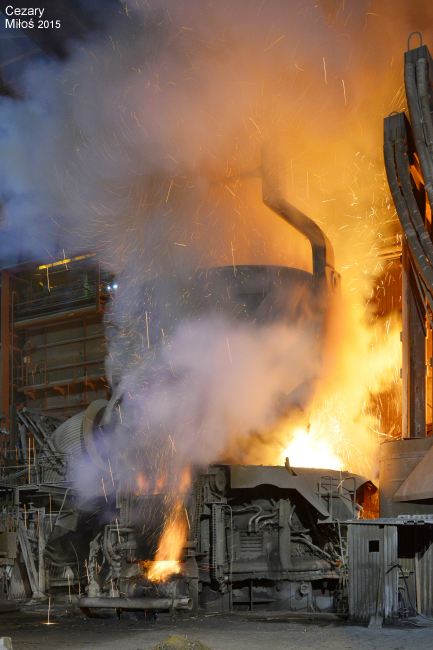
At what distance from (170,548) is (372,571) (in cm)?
410

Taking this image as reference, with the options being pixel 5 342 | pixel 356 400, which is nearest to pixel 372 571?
pixel 356 400

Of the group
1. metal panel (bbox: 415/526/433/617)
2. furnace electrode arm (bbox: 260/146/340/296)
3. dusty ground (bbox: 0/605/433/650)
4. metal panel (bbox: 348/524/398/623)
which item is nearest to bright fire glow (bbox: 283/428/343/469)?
furnace electrode arm (bbox: 260/146/340/296)

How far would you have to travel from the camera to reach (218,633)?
10148 millimetres

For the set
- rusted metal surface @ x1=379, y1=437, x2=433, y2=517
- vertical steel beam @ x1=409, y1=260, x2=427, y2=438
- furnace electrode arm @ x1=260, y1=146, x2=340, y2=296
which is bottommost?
rusted metal surface @ x1=379, y1=437, x2=433, y2=517

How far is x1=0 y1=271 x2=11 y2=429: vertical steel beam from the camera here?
87.4ft

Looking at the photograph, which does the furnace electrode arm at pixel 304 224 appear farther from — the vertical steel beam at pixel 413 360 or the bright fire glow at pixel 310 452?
the bright fire glow at pixel 310 452

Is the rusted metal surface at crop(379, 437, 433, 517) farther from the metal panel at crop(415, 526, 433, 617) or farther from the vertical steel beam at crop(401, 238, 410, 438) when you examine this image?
the metal panel at crop(415, 526, 433, 617)

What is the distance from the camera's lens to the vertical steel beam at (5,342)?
26648 mm

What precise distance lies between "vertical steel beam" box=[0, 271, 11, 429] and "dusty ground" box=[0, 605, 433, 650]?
14.7 m

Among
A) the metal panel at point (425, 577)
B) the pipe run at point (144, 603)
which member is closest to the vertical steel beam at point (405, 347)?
the metal panel at point (425, 577)

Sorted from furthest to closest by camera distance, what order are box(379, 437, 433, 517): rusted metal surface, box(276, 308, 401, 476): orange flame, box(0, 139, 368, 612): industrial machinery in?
box(276, 308, 401, 476): orange flame < box(0, 139, 368, 612): industrial machinery < box(379, 437, 433, 517): rusted metal surface

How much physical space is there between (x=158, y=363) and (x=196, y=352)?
106 centimetres

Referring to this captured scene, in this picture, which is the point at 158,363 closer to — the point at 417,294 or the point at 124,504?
the point at 124,504

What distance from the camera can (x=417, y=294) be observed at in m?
14.6
